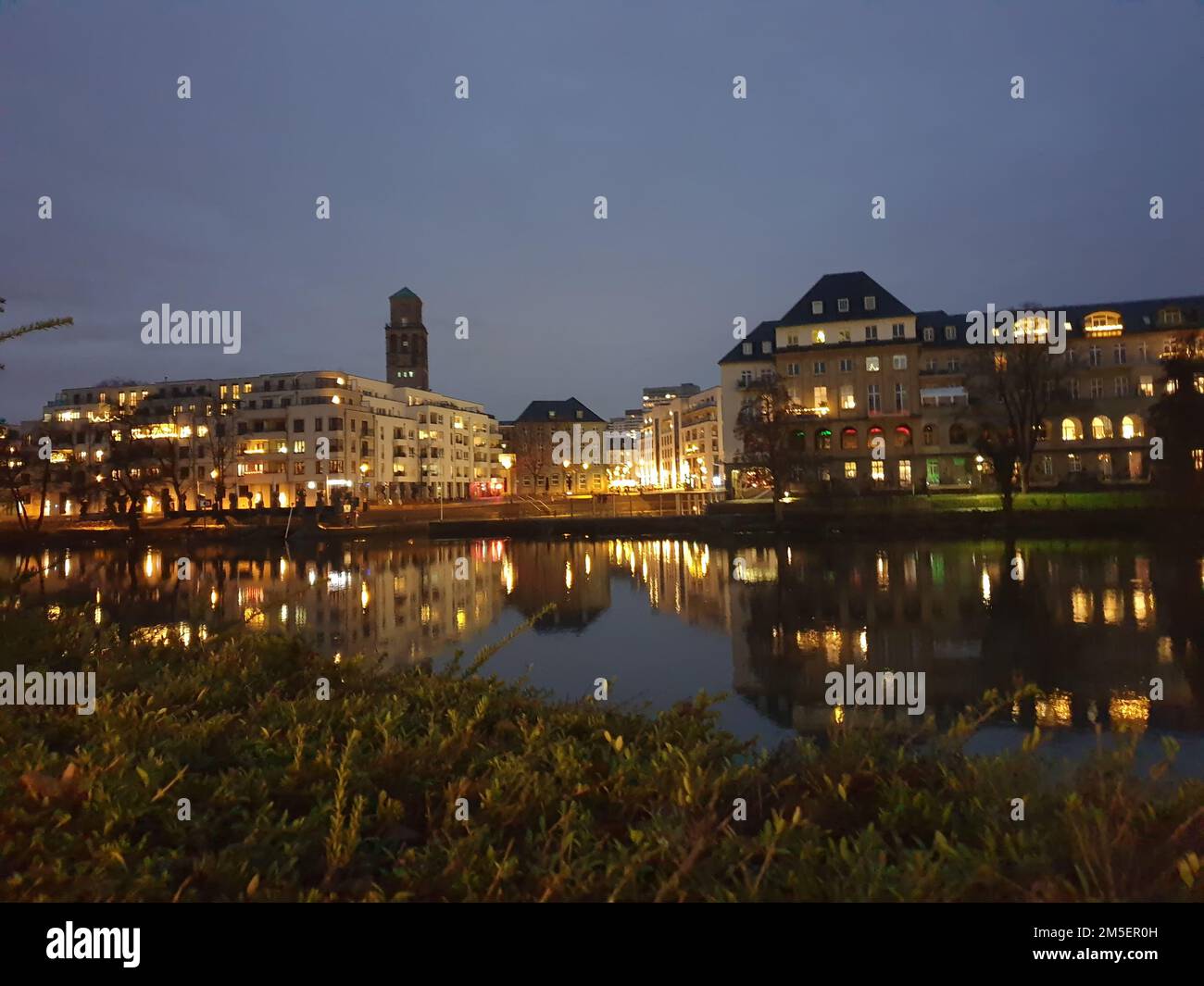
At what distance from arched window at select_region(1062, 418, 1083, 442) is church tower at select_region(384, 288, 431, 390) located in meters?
104

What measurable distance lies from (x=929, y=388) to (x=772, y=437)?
888 inches

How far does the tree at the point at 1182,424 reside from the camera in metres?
49.4

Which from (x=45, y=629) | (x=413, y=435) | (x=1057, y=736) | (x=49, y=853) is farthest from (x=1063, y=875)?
(x=413, y=435)

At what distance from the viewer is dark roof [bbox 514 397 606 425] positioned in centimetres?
15988

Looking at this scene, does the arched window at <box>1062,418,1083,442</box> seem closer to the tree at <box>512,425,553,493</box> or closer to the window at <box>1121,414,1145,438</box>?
the window at <box>1121,414,1145,438</box>

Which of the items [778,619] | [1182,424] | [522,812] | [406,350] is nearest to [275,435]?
[406,350]

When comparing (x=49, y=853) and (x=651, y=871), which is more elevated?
(x=49, y=853)

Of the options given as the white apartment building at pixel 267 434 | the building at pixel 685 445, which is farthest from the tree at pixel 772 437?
the white apartment building at pixel 267 434

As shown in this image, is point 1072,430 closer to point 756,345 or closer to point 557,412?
point 756,345

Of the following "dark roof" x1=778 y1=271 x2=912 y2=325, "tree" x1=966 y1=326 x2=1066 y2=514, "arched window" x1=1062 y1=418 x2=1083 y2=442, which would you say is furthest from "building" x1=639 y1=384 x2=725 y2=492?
"tree" x1=966 y1=326 x2=1066 y2=514

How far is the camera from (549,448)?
153 meters

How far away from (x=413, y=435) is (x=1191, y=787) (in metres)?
115
